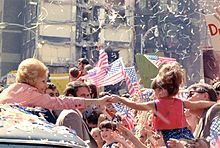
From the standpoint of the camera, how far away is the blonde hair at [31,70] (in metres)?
4.53

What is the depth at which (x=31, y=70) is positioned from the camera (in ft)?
14.9

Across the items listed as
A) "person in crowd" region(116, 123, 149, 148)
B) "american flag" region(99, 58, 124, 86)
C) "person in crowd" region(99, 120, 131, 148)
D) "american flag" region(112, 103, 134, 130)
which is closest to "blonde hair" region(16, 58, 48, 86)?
"person in crowd" region(116, 123, 149, 148)

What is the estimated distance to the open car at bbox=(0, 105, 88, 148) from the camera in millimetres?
2822

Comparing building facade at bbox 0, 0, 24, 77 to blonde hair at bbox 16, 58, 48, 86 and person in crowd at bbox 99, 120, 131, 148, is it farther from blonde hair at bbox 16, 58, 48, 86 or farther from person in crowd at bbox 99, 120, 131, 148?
blonde hair at bbox 16, 58, 48, 86

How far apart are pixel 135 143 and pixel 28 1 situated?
34771 millimetres

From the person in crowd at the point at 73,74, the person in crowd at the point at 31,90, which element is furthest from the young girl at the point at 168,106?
the person in crowd at the point at 73,74

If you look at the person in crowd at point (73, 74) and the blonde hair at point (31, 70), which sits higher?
the blonde hair at point (31, 70)

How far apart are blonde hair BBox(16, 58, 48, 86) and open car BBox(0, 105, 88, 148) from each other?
4.64 ft

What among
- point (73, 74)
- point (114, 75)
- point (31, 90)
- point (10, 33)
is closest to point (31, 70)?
point (31, 90)

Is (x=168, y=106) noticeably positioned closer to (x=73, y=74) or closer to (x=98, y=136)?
(x=98, y=136)

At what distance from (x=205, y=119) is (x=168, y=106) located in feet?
1.00

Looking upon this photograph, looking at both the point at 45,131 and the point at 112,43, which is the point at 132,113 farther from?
the point at 112,43

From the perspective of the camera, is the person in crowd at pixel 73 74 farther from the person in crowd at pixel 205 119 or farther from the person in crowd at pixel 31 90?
the person in crowd at pixel 31 90

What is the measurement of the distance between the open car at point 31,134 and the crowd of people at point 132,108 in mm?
962
